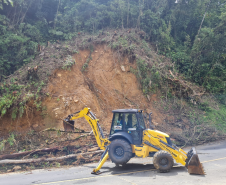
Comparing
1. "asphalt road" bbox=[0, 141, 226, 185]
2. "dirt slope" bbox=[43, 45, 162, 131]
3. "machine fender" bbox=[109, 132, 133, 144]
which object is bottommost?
"asphalt road" bbox=[0, 141, 226, 185]

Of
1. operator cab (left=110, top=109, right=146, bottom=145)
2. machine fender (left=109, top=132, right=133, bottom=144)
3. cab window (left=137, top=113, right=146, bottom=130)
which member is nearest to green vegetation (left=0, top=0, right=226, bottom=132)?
operator cab (left=110, top=109, right=146, bottom=145)

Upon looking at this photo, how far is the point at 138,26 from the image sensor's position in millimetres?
21297

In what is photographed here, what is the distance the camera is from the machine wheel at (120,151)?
8195 mm

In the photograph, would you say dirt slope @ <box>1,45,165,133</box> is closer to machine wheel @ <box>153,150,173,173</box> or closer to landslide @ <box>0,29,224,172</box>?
landslide @ <box>0,29,224,172</box>

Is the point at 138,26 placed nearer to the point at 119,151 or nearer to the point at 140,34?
the point at 140,34

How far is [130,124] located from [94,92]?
812cm

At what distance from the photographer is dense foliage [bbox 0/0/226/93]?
18203 millimetres

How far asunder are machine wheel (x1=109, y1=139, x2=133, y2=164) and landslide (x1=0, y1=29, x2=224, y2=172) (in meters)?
4.41

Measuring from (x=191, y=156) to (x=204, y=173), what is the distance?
84cm

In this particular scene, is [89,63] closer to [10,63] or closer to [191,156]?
[10,63]

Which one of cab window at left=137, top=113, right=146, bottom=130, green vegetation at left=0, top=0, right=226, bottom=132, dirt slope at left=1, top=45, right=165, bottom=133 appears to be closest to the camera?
cab window at left=137, top=113, right=146, bottom=130

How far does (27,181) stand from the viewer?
7805 mm

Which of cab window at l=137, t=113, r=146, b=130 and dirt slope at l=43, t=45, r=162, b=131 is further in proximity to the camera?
dirt slope at l=43, t=45, r=162, b=131

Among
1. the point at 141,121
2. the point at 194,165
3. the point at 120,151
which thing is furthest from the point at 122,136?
the point at 194,165
